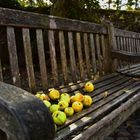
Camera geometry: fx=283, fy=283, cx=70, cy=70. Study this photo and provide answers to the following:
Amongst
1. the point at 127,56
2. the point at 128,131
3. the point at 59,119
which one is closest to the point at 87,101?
the point at 59,119

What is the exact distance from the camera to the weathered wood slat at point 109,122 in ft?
5.35

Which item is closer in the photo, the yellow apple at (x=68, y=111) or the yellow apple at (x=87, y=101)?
the yellow apple at (x=68, y=111)

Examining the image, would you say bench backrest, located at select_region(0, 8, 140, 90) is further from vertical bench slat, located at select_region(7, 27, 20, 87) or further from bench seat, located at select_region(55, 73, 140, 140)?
bench seat, located at select_region(55, 73, 140, 140)

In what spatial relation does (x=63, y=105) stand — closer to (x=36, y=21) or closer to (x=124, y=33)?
(x=36, y=21)

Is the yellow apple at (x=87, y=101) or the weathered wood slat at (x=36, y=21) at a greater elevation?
the weathered wood slat at (x=36, y=21)

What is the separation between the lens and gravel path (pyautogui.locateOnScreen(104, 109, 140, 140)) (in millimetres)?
3292

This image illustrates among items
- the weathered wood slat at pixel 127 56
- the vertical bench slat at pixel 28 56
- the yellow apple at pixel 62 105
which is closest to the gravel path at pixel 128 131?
the weathered wood slat at pixel 127 56

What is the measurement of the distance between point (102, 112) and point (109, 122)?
0.35ft

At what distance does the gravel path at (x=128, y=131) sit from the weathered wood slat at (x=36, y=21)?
1299mm

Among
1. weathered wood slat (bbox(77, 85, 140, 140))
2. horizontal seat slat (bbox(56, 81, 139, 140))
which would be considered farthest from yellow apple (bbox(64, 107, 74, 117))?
weathered wood slat (bbox(77, 85, 140, 140))

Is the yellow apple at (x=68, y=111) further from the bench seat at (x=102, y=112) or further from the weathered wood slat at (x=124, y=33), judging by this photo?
the weathered wood slat at (x=124, y=33)

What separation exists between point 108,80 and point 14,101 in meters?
2.51

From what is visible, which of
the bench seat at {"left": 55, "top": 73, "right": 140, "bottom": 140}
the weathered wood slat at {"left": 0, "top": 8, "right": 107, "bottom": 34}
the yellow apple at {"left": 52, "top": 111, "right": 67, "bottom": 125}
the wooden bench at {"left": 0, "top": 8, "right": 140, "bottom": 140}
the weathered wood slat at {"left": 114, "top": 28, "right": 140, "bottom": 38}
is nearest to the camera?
the wooden bench at {"left": 0, "top": 8, "right": 140, "bottom": 140}

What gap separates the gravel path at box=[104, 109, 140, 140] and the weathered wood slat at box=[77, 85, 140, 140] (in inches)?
32.6
